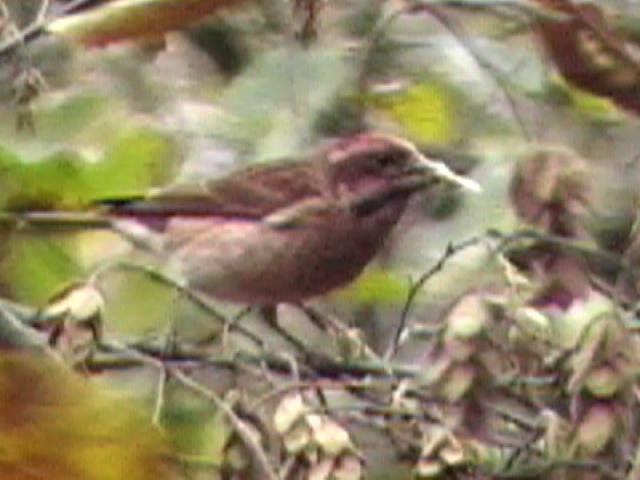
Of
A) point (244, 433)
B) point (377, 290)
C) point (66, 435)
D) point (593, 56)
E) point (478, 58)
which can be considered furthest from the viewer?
point (478, 58)

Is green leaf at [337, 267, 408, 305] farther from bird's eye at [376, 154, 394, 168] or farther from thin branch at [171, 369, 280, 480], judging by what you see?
thin branch at [171, 369, 280, 480]

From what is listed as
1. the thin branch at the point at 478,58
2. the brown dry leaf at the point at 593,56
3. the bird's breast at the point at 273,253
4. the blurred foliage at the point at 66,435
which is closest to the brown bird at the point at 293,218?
the bird's breast at the point at 273,253

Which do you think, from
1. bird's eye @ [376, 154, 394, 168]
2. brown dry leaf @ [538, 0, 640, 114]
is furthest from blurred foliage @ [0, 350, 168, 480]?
bird's eye @ [376, 154, 394, 168]

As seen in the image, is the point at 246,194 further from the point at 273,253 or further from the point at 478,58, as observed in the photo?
the point at 478,58

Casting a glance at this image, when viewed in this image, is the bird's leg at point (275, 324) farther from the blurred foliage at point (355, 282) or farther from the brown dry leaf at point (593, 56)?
the brown dry leaf at point (593, 56)

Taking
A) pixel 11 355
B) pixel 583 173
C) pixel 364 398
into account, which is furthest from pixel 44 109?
pixel 11 355

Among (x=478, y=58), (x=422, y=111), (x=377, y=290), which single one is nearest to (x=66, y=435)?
(x=377, y=290)
